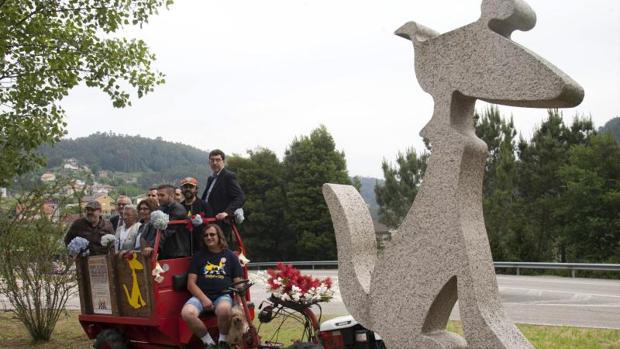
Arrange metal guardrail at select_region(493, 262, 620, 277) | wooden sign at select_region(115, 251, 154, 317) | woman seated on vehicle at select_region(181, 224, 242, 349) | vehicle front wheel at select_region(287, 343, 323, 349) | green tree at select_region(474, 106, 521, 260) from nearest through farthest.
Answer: vehicle front wheel at select_region(287, 343, 323, 349) < woman seated on vehicle at select_region(181, 224, 242, 349) < wooden sign at select_region(115, 251, 154, 317) < metal guardrail at select_region(493, 262, 620, 277) < green tree at select_region(474, 106, 521, 260)

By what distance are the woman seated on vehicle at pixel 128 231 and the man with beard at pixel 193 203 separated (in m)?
0.63

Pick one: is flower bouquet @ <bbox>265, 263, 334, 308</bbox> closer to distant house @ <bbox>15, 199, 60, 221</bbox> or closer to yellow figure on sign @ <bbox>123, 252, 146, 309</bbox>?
yellow figure on sign @ <bbox>123, 252, 146, 309</bbox>

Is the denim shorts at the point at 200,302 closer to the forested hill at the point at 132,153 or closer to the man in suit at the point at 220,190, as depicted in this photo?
the man in suit at the point at 220,190

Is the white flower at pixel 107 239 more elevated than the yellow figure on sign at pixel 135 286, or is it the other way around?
the white flower at pixel 107 239

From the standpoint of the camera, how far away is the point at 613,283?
1686 cm

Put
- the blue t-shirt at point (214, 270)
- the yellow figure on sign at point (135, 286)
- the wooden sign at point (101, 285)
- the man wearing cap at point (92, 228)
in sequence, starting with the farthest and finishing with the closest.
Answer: the man wearing cap at point (92, 228), the wooden sign at point (101, 285), the yellow figure on sign at point (135, 286), the blue t-shirt at point (214, 270)

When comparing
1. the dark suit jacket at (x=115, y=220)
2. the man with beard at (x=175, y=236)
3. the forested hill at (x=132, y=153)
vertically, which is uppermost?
the forested hill at (x=132, y=153)

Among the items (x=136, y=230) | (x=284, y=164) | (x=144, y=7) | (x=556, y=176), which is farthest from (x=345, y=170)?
(x=136, y=230)

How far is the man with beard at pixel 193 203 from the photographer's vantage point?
7.52 metres

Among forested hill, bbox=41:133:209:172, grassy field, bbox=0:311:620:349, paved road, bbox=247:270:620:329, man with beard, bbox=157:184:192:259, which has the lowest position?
paved road, bbox=247:270:620:329

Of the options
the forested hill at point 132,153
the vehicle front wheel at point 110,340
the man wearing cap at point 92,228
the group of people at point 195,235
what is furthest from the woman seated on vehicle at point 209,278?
the forested hill at point 132,153

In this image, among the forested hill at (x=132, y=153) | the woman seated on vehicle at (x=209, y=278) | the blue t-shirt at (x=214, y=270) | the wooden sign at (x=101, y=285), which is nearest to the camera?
the woman seated on vehicle at (x=209, y=278)

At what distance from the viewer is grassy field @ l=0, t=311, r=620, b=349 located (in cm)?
827

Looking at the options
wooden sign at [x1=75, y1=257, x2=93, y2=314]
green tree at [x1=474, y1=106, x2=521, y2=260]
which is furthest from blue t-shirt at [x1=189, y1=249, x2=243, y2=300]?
green tree at [x1=474, y1=106, x2=521, y2=260]
